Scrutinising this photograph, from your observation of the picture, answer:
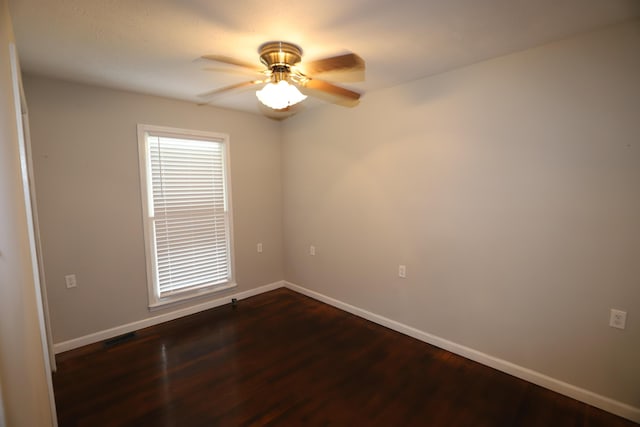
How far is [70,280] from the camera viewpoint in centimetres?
257

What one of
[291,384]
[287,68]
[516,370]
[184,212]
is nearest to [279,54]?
[287,68]

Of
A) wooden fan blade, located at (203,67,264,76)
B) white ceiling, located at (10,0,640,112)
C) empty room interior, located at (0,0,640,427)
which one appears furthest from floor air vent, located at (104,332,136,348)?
wooden fan blade, located at (203,67,264,76)

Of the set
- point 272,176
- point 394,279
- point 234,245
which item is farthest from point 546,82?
Answer: point 234,245

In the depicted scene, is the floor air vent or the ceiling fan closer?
the ceiling fan

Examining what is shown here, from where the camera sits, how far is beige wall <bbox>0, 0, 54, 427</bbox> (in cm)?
89

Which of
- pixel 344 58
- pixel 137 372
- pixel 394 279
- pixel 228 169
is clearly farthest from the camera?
pixel 228 169

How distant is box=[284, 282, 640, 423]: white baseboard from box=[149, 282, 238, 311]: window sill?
5.14 ft

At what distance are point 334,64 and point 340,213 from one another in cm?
184

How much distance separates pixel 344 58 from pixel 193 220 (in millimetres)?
2480

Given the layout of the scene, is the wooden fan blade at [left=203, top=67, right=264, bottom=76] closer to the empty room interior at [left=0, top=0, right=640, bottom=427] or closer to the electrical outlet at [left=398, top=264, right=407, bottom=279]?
the empty room interior at [left=0, top=0, right=640, bottom=427]

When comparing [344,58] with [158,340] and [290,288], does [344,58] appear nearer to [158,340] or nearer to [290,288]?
[158,340]

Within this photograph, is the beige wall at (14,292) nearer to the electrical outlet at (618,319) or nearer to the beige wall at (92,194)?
the beige wall at (92,194)

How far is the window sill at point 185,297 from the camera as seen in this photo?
3078mm

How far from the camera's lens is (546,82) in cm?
194
